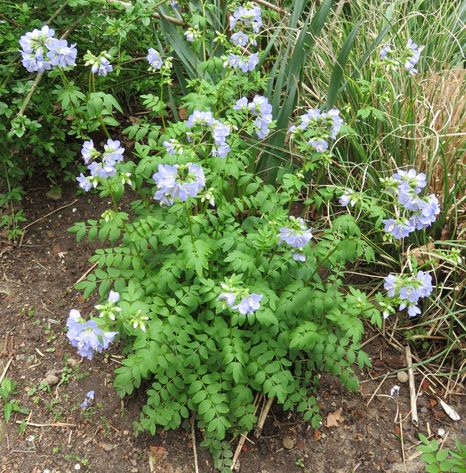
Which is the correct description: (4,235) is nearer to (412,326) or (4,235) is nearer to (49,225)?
(49,225)

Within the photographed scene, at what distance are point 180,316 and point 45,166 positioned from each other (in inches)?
56.4

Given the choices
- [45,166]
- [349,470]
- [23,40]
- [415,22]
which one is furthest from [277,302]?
[415,22]

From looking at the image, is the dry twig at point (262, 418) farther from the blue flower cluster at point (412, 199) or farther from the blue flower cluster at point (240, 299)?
the blue flower cluster at point (412, 199)

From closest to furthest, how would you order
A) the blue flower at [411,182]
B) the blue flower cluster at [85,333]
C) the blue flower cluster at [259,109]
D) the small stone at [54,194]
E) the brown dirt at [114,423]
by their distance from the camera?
1. the blue flower cluster at [85,333]
2. the blue flower at [411,182]
3. the blue flower cluster at [259,109]
4. the brown dirt at [114,423]
5. the small stone at [54,194]

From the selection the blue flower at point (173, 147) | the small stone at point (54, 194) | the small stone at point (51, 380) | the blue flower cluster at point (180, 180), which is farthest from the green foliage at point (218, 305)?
the small stone at point (54, 194)

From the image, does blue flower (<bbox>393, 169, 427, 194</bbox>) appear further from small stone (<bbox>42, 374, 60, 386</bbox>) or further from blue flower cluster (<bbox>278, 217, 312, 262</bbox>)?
small stone (<bbox>42, 374, 60, 386</bbox>)

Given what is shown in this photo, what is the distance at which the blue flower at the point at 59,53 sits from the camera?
1805mm

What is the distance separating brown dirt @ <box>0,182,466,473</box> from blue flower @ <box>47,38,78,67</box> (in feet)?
3.87

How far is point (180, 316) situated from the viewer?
200cm

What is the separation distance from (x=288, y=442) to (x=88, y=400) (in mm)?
858

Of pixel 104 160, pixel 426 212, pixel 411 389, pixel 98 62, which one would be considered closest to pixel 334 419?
pixel 411 389

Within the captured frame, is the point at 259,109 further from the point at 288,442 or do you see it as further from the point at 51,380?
the point at 51,380

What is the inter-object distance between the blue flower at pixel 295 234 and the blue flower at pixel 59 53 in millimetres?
950

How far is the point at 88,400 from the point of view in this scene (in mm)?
2230
